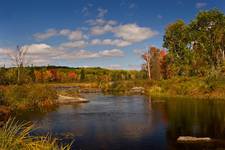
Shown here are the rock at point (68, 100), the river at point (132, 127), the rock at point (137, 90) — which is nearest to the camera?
the river at point (132, 127)

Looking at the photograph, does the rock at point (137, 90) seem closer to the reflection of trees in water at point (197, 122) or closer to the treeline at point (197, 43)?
the treeline at point (197, 43)

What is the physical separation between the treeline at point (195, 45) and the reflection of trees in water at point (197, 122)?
1281 inches


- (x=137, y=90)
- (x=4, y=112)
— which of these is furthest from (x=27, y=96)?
(x=137, y=90)

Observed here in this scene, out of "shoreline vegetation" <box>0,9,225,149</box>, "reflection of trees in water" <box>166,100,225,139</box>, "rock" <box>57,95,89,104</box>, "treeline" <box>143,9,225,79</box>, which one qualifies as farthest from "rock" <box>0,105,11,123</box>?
"treeline" <box>143,9,225,79</box>

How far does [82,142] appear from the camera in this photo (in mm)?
19625

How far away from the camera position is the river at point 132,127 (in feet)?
62.7

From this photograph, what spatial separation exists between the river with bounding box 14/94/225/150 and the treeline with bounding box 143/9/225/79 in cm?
3510

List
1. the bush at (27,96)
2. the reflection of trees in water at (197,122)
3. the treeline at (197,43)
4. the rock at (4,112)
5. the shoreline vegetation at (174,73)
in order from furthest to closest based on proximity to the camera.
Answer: the treeline at (197,43) → the shoreline vegetation at (174,73) → the bush at (27,96) → the rock at (4,112) → the reflection of trees in water at (197,122)

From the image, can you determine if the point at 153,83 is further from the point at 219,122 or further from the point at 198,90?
the point at 219,122

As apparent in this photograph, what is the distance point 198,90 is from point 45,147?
42.6 m

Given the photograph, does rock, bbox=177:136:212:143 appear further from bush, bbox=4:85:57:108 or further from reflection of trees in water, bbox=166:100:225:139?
bush, bbox=4:85:57:108

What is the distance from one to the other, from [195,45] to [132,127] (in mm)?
52786

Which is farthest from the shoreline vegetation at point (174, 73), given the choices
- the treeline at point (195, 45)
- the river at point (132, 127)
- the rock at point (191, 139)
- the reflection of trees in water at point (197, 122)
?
the rock at point (191, 139)

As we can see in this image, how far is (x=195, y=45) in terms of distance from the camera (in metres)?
72.7
